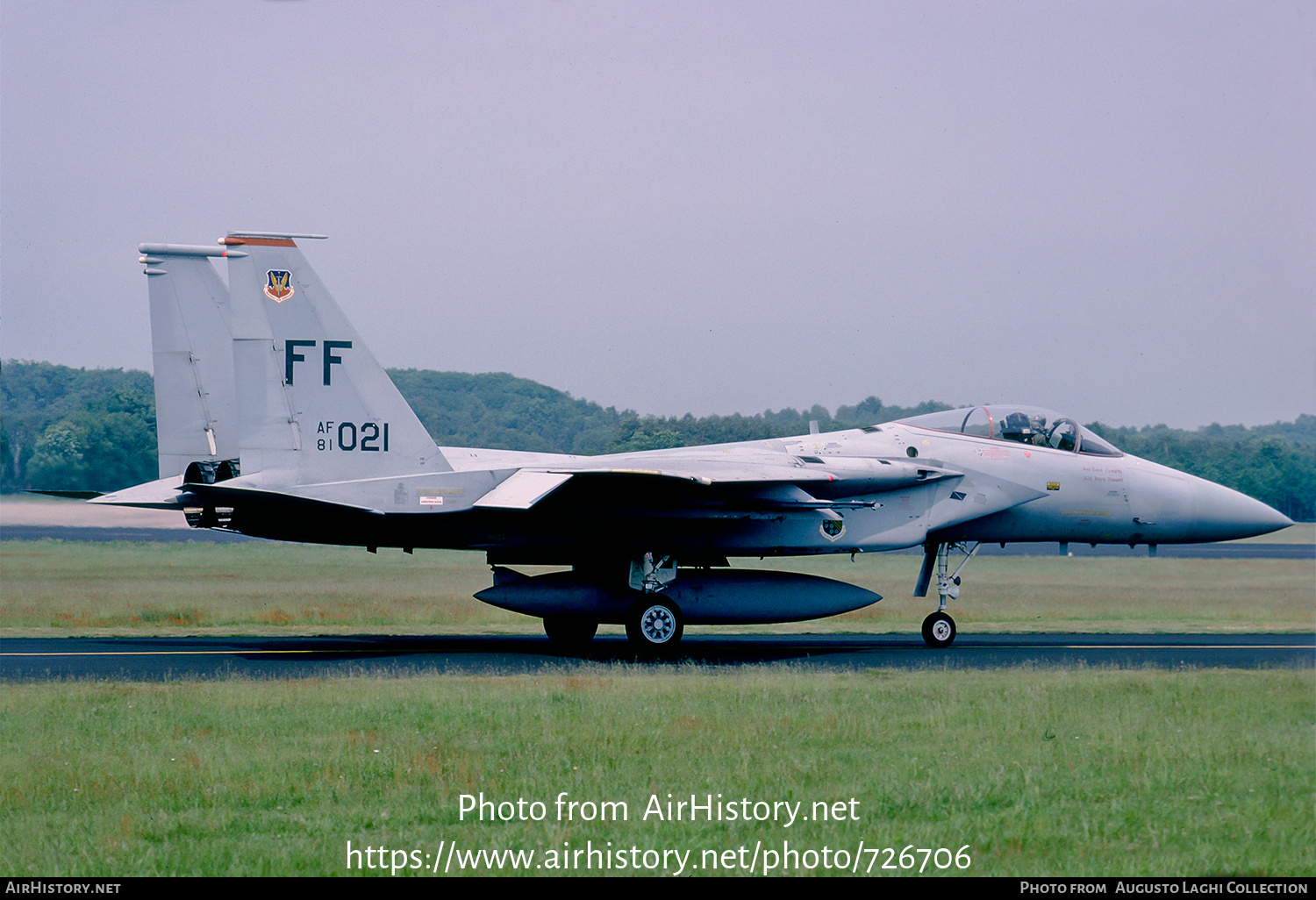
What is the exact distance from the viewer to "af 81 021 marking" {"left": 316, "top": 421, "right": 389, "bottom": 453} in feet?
49.3

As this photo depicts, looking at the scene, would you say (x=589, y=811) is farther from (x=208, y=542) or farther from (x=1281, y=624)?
(x=208, y=542)

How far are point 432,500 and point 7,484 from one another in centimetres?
3349

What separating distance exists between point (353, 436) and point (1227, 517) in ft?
43.9

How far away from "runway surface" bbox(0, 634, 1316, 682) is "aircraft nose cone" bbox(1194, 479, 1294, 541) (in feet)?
5.65

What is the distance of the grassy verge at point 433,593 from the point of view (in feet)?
68.3

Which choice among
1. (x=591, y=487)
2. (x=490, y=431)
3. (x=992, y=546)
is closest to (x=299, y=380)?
(x=591, y=487)

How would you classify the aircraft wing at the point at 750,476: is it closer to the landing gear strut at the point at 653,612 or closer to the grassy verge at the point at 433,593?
the landing gear strut at the point at 653,612

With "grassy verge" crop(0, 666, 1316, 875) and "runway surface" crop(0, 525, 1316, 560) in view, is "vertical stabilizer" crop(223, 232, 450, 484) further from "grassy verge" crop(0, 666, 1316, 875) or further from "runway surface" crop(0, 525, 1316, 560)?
"runway surface" crop(0, 525, 1316, 560)

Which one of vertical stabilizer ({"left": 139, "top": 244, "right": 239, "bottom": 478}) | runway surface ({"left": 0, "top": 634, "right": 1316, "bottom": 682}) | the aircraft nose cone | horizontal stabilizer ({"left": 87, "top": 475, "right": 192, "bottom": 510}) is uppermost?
vertical stabilizer ({"left": 139, "top": 244, "right": 239, "bottom": 478})

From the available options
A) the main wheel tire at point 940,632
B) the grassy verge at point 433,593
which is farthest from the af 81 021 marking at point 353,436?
the main wheel tire at point 940,632

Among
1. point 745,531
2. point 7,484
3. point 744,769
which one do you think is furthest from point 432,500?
point 7,484

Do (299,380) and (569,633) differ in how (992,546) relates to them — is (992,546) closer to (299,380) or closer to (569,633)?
(569,633)

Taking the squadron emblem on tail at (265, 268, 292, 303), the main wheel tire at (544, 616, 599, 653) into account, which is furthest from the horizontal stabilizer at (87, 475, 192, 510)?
the main wheel tire at (544, 616, 599, 653)
